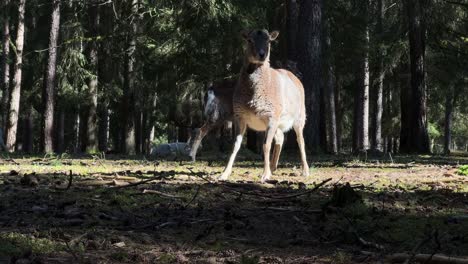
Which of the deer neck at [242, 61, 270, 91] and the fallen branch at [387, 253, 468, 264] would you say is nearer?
Answer: the fallen branch at [387, 253, 468, 264]

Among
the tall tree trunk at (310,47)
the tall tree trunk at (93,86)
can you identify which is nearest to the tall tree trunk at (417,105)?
the tall tree trunk at (310,47)

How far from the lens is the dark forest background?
18.7m

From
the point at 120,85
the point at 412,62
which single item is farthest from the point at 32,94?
the point at 412,62

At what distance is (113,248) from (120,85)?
30964mm

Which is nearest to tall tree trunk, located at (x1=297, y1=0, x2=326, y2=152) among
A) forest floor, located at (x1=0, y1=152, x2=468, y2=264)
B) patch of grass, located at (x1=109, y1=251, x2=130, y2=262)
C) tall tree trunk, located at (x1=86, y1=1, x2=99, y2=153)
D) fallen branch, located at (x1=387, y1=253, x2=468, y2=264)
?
forest floor, located at (x1=0, y1=152, x2=468, y2=264)

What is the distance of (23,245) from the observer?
13.7 ft

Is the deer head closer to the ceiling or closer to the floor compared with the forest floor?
closer to the ceiling

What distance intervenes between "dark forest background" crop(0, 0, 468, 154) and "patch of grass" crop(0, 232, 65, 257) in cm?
1182

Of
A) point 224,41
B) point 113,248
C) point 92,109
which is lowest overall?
point 113,248

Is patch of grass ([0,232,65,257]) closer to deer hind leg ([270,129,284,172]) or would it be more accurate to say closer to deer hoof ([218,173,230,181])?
deer hoof ([218,173,230,181])

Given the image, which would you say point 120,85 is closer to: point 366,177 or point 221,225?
point 366,177

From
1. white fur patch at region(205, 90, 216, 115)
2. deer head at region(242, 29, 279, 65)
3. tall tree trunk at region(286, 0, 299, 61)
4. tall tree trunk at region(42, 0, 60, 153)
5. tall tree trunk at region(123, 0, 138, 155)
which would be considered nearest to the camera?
deer head at region(242, 29, 279, 65)

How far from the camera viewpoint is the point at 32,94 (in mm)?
34188

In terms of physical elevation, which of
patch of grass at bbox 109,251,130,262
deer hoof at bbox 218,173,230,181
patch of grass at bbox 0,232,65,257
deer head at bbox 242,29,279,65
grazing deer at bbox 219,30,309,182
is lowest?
patch of grass at bbox 109,251,130,262
